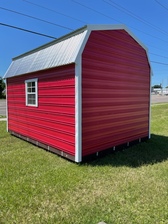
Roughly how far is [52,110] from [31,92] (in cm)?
175

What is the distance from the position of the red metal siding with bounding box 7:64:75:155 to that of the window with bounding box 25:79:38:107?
164 millimetres

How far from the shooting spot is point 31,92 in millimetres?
7098

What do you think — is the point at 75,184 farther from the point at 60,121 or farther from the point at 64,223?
the point at 60,121

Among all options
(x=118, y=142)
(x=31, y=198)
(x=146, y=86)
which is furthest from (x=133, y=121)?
(x=31, y=198)

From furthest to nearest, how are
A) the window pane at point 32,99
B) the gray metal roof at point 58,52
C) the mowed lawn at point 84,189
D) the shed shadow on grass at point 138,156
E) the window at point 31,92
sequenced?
the window pane at point 32,99, the window at point 31,92, the shed shadow on grass at point 138,156, the gray metal roof at point 58,52, the mowed lawn at point 84,189

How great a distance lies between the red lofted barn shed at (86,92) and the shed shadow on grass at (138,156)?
0.30 meters

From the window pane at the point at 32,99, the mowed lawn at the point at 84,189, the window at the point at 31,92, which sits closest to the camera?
the mowed lawn at the point at 84,189

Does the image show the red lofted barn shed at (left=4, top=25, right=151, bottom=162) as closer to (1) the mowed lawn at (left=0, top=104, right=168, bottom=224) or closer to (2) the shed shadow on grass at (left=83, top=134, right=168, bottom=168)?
(2) the shed shadow on grass at (left=83, top=134, right=168, bottom=168)

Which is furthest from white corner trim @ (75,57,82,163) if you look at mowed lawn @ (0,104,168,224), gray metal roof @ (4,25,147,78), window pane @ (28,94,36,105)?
window pane @ (28,94,36,105)

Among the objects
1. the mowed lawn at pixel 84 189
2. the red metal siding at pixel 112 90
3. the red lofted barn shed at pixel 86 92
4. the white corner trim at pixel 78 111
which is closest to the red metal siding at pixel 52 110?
the red lofted barn shed at pixel 86 92

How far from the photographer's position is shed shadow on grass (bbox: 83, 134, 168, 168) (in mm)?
5109

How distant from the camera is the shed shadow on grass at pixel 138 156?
16.8 ft

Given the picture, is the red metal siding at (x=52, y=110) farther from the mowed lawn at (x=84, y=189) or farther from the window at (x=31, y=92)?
the mowed lawn at (x=84, y=189)

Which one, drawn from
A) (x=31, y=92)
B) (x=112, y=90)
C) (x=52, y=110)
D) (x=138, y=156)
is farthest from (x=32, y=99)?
(x=138, y=156)
